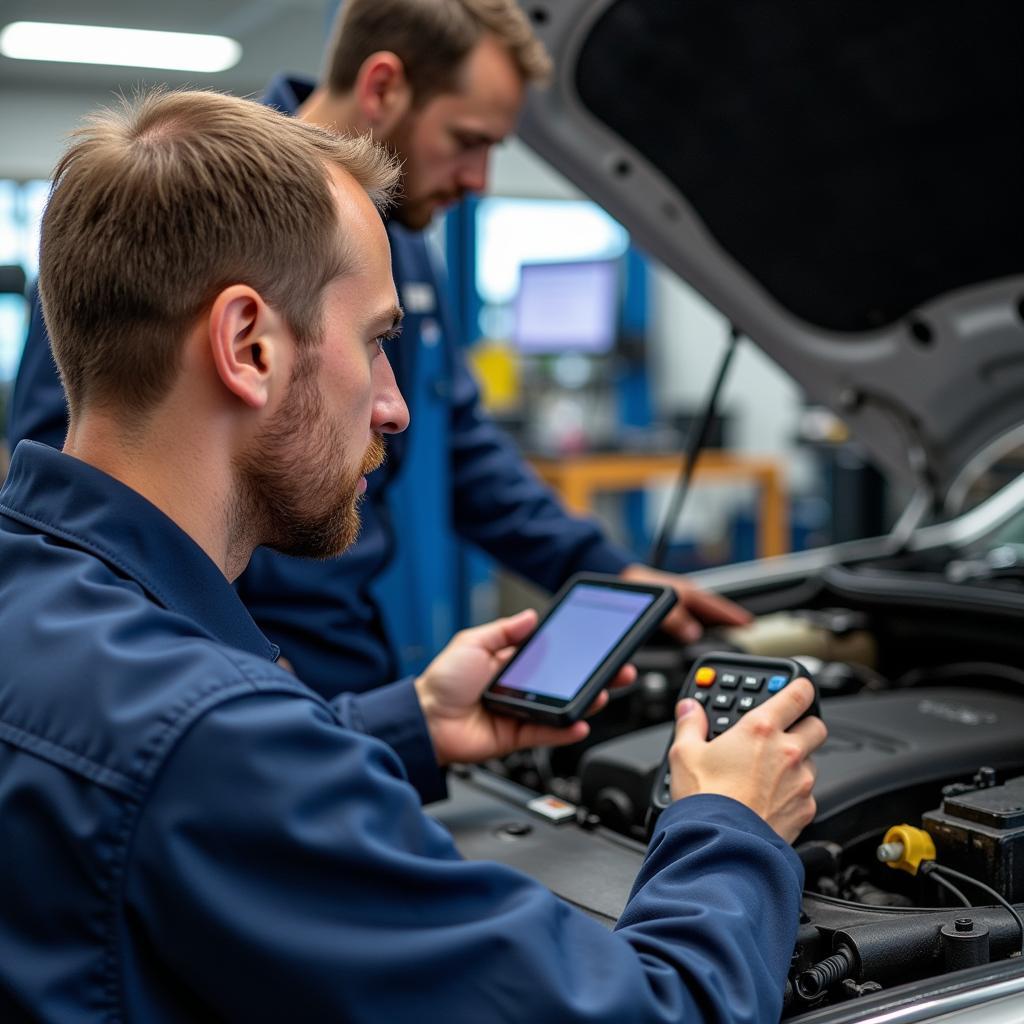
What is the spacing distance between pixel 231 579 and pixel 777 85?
924 mm

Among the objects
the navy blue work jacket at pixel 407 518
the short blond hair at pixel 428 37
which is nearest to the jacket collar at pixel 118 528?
the navy blue work jacket at pixel 407 518

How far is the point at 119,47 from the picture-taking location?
659cm

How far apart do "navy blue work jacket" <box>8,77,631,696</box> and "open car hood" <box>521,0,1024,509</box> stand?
363 mm

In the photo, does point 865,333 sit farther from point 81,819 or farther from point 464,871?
point 81,819

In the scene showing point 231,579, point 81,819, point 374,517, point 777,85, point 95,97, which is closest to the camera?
point 81,819

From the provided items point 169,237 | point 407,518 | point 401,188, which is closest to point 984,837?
point 169,237

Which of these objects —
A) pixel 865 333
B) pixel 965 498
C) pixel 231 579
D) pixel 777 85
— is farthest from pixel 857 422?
pixel 231 579

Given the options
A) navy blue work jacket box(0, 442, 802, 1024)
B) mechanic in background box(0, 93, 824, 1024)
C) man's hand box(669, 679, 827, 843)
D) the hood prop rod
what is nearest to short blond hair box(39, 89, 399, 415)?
mechanic in background box(0, 93, 824, 1024)

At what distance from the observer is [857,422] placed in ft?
5.68

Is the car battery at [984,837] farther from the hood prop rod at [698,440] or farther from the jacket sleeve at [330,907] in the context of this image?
the hood prop rod at [698,440]

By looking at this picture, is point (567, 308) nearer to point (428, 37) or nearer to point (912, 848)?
point (428, 37)

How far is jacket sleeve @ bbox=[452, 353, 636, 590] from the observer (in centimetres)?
180

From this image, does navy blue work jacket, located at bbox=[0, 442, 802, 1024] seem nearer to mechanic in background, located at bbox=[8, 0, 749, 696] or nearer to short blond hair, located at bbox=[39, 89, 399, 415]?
short blond hair, located at bbox=[39, 89, 399, 415]

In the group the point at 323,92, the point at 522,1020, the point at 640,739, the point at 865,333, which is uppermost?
the point at 323,92
